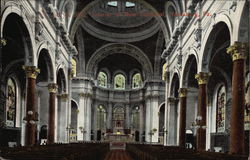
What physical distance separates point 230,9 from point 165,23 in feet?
52.0

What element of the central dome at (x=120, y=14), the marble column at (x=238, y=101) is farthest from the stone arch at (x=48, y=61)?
the central dome at (x=120, y=14)

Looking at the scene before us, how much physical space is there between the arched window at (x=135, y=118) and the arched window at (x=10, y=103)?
22761mm

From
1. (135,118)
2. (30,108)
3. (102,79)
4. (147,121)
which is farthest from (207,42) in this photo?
(102,79)

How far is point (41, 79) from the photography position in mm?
26922

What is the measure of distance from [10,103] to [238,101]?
19574 millimetres

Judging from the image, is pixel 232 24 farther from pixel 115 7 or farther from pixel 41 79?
pixel 115 7

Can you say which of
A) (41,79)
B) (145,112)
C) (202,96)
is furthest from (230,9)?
(145,112)

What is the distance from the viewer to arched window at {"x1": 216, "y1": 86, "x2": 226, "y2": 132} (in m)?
24.7

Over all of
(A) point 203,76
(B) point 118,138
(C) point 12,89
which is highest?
(A) point 203,76

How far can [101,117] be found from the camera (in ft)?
146

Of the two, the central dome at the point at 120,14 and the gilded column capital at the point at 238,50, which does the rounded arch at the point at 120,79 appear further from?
the gilded column capital at the point at 238,50

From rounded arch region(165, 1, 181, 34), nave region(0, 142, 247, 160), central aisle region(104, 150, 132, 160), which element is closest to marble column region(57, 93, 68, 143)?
central aisle region(104, 150, 132, 160)

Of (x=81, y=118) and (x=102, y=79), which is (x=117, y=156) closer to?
(x=81, y=118)

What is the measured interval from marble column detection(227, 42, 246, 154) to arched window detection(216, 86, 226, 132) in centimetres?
1306
